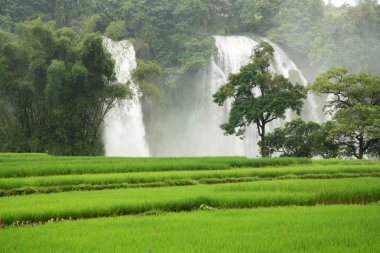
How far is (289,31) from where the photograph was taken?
59.4 metres

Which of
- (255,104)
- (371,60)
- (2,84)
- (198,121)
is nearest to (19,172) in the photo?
(2,84)

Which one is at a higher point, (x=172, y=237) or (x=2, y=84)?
Result: (x=2, y=84)

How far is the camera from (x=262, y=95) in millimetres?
29703

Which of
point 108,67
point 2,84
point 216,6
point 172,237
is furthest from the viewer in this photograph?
point 216,6

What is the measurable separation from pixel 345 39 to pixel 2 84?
49.7 m

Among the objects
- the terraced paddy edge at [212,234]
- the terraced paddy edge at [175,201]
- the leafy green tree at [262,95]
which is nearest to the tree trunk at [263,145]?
the leafy green tree at [262,95]

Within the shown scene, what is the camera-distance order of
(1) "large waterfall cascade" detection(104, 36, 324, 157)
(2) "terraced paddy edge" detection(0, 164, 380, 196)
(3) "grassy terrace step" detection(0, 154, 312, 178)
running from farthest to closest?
(1) "large waterfall cascade" detection(104, 36, 324, 157) → (3) "grassy terrace step" detection(0, 154, 312, 178) → (2) "terraced paddy edge" detection(0, 164, 380, 196)

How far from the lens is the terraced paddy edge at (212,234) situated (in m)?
5.97

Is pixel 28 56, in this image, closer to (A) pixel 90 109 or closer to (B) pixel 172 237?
(A) pixel 90 109

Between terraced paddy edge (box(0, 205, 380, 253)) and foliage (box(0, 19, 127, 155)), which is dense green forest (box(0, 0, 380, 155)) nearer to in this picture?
foliage (box(0, 19, 127, 155))

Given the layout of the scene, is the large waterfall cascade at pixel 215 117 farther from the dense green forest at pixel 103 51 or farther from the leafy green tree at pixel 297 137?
the leafy green tree at pixel 297 137

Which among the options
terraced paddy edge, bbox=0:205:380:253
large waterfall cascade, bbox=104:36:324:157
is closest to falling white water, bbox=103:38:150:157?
large waterfall cascade, bbox=104:36:324:157

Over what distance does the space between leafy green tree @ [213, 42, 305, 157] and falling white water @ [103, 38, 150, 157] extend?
11063mm

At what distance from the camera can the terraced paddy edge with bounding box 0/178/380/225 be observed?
28.5 ft
